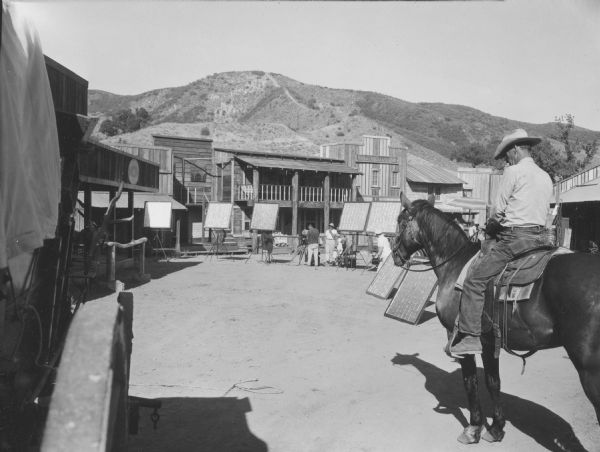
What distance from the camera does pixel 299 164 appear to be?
1484 inches

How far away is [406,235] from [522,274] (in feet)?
5.66

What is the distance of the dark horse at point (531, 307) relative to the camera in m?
4.30

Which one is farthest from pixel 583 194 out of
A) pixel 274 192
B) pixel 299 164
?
pixel 299 164

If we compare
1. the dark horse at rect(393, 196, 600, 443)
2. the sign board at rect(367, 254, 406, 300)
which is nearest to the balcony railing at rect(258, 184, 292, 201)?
the sign board at rect(367, 254, 406, 300)

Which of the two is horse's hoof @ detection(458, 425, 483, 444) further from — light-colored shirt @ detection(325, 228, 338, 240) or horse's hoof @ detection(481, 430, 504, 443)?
light-colored shirt @ detection(325, 228, 338, 240)

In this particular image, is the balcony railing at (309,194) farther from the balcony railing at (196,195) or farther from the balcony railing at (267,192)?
the balcony railing at (196,195)

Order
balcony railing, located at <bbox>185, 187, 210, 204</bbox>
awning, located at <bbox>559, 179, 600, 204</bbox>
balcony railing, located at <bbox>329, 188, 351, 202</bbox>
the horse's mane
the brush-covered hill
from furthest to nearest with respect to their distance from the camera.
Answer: the brush-covered hill
balcony railing, located at <bbox>329, 188, 351, 202</bbox>
balcony railing, located at <bbox>185, 187, 210, 204</bbox>
awning, located at <bbox>559, 179, 600, 204</bbox>
the horse's mane

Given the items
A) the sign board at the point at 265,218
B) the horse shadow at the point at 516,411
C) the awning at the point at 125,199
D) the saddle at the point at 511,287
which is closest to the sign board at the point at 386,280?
the horse shadow at the point at 516,411

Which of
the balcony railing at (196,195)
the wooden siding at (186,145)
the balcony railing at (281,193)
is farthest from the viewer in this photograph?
the wooden siding at (186,145)

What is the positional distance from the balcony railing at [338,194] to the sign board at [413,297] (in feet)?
89.7

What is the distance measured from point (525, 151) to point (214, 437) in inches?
158

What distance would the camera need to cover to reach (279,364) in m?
7.88

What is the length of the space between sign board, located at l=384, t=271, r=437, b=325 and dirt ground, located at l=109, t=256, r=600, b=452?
28 cm

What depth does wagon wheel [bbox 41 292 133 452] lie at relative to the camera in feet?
5.24
